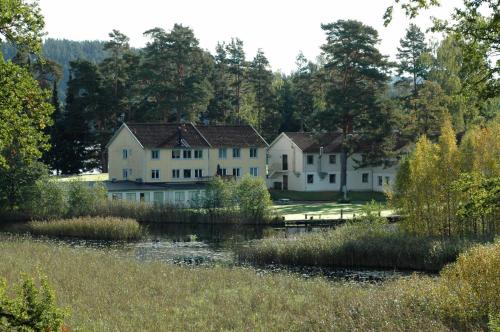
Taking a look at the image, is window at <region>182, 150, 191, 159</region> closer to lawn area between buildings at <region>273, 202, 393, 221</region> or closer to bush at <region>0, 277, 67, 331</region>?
lawn area between buildings at <region>273, 202, 393, 221</region>

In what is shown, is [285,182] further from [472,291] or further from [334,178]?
[472,291]

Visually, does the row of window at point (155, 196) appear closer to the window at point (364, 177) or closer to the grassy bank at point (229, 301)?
the window at point (364, 177)

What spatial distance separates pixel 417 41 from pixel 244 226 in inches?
1818

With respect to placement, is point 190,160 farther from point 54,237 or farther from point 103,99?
point 54,237

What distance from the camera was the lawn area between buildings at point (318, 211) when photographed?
5955 cm

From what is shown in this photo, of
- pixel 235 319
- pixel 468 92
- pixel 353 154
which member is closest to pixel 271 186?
pixel 353 154

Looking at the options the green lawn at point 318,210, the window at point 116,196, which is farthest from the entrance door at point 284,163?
the window at point 116,196

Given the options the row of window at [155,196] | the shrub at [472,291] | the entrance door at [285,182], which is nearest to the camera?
the shrub at [472,291]

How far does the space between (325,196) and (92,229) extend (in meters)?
33.4

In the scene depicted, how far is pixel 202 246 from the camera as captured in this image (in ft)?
149

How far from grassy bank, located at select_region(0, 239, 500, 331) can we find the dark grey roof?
→ 35272mm

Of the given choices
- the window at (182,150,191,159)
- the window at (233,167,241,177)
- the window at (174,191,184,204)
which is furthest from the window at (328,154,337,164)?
the window at (174,191,184,204)

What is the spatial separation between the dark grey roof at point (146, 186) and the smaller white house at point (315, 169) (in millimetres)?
12499

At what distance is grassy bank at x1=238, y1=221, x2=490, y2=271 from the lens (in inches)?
1420
